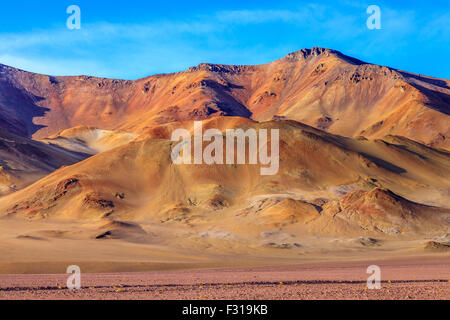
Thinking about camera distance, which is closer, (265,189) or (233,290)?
(233,290)

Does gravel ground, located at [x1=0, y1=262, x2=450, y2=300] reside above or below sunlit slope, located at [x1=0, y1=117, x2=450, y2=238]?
A: below

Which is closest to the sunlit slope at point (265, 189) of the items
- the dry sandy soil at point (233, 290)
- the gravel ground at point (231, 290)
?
the gravel ground at point (231, 290)

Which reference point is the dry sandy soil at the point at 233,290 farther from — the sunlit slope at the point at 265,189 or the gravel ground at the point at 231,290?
the sunlit slope at the point at 265,189

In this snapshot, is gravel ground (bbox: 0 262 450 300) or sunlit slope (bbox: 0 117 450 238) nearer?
gravel ground (bbox: 0 262 450 300)

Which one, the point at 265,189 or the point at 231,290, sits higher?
the point at 265,189

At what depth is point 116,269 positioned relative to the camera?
104ft

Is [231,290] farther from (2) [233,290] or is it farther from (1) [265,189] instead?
(1) [265,189]

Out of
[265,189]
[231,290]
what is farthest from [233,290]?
[265,189]

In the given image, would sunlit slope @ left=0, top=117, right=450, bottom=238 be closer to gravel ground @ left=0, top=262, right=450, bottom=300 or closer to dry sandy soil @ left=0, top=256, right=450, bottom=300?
gravel ground @ left=0, top=262, right=450, bottom=300

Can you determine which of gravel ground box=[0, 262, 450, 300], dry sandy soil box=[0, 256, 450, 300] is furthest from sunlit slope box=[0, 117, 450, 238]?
dry sandy soil box=[0, 256, 450, 300]

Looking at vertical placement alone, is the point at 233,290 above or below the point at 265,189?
below
